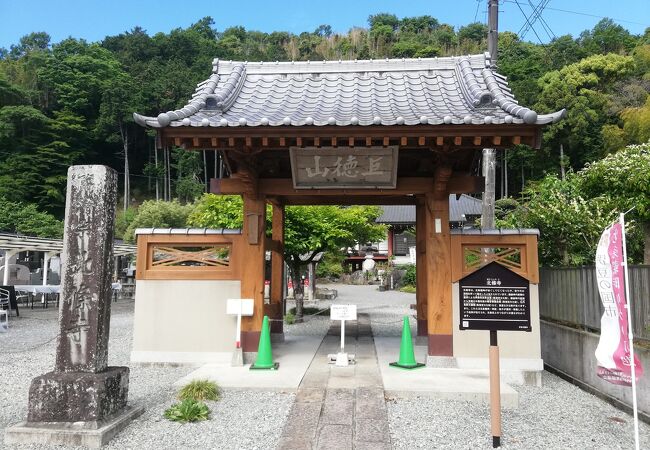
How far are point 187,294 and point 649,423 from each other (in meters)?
6.29

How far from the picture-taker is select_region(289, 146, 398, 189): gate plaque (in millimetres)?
6559

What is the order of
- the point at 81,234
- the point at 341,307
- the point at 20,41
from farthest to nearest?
the point at 20,41 → the point at 341,307 → the point at 81,234

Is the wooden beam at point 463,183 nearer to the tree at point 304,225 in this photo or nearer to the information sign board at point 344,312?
the information sign board at point 344,312

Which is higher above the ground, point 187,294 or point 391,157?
point 391,157

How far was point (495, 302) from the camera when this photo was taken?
13.9 feet

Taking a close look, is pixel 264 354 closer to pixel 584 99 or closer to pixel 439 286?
pixel 439 286

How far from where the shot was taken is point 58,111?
49.7 m

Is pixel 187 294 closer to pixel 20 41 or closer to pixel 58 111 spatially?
pixel 58 111

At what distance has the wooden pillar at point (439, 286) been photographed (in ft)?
21.9

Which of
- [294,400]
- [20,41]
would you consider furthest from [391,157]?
[20,41]

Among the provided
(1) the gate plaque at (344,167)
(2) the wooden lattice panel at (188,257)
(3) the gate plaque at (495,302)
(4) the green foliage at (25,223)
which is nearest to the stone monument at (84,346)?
(2) the wooden lattice panel at (188,257)

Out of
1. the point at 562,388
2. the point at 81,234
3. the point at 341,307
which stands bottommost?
Result: the point at 562,388

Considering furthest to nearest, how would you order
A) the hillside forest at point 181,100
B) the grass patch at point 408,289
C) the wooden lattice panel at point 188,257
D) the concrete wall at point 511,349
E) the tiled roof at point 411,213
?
the tiled roof at point 411,213
the hillside forest at point 181,100
the grass patch at point 408,289
the wooden lattice panel at point 188,257
the concrete wall at point 511,349

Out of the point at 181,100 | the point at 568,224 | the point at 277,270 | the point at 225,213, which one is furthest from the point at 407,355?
the point at 181,100
